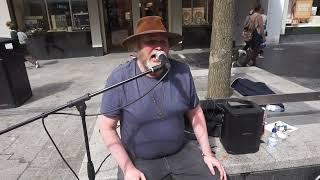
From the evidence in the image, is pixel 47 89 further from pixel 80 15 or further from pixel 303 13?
pixel 303 13

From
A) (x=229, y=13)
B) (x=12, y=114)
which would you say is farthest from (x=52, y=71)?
(x=229, y=13)

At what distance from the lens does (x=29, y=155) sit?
13.1 feet

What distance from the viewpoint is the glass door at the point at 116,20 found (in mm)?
11703

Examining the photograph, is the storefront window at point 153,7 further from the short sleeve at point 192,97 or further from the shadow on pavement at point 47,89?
the short sleeve at point 192,97

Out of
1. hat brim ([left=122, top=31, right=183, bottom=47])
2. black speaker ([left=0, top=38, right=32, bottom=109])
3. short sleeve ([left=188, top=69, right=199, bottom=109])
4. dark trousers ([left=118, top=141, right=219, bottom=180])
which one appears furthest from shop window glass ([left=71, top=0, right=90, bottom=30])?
dark trousers ([left=118, top=141, right=219, bottom=180])

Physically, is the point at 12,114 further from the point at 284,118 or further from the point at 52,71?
the point at 284,118

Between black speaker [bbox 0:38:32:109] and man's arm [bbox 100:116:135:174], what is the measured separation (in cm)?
434

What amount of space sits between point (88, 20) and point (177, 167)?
9.88 meters

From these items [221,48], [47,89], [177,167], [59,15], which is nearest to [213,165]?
[177,167]

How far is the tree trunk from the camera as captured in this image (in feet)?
13.3

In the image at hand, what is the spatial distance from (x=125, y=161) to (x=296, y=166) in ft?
5.41

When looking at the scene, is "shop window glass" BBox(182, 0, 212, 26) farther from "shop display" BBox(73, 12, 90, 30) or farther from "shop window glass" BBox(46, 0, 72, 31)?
"shop window glass" BBox(46, 0, 72, 31)

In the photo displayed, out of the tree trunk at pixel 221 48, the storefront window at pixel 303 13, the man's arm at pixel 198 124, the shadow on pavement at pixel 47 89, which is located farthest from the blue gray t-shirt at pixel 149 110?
the storefront window at pixel 303 13

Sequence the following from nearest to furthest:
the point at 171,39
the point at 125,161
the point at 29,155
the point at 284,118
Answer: the point at 125,161 < the point at 171,39 < the point at 284,118 < the point at 29,155
